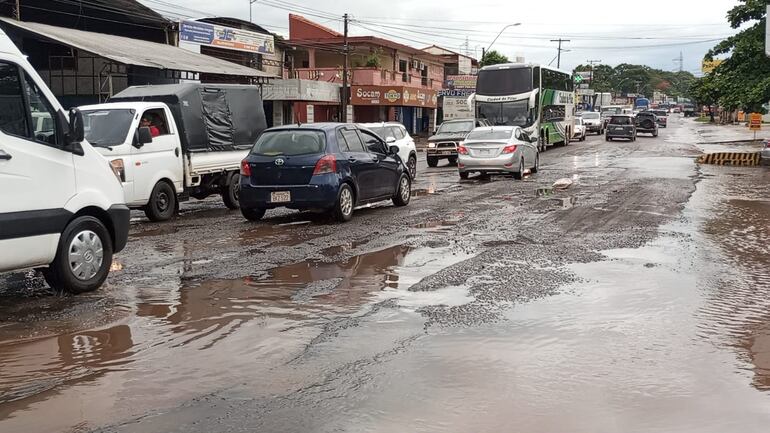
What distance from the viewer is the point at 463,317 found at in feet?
21.0

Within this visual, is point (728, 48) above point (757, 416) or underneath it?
Answer: above

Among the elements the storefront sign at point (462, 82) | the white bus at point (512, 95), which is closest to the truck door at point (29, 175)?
the white bus at point (512, 95)

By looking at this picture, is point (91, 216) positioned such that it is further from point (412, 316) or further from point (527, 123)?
point (527, 123)

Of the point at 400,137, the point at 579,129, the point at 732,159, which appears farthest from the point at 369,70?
the point at 400,137

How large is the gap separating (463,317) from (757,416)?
2528 mm

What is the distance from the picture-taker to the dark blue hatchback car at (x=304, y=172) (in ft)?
39.0

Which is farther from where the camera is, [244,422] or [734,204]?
[734,204]

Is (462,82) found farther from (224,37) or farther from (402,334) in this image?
(402,334)

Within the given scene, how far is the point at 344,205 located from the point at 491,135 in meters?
10.3

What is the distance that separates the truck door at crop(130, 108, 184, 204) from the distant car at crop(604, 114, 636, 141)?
1534 inches

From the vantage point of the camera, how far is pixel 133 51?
25484 millimetres

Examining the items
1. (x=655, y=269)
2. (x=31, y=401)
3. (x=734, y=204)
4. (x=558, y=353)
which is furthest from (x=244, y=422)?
(x=734, y=204)

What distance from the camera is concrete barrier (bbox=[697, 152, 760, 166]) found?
28.1m

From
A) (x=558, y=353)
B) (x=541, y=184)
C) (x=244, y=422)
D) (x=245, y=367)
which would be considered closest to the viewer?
(x=244, y=422)
